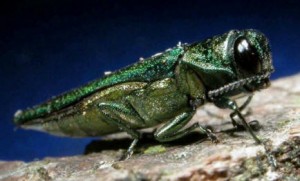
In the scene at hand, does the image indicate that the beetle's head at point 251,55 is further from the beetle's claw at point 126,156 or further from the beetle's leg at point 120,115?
the beetle's claw at point 126,156

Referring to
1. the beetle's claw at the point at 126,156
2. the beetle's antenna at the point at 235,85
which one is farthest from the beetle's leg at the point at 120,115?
the beetle's antenna at the point at 235,85

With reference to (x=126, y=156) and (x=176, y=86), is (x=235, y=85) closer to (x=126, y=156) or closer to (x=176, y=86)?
(x=176, y=86)

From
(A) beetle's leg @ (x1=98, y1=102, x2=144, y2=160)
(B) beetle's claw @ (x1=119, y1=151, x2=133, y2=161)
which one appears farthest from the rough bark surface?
(A) beetle's leg @ (x1=98, y1=102, x2=144, y2=160)

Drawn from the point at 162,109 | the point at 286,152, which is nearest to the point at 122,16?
the point at 162,109

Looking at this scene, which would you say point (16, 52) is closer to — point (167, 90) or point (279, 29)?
point (167, 90)

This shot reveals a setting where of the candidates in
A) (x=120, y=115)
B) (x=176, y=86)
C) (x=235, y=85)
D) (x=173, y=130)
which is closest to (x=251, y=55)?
(x=235, y=85)
